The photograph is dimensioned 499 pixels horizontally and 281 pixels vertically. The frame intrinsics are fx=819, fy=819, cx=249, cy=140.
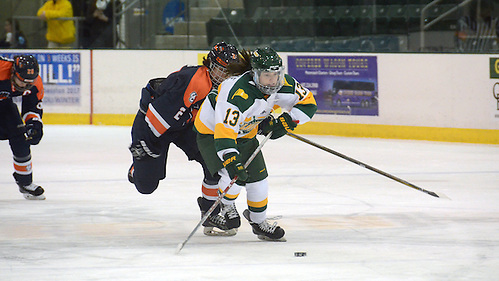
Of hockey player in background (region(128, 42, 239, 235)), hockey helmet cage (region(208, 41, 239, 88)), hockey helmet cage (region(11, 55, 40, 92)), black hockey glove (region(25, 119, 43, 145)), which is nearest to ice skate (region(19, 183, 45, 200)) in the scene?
black hockey glove (region(25, 119, 43, 145))

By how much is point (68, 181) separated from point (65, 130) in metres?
3.74

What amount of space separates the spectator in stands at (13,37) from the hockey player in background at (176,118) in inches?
277

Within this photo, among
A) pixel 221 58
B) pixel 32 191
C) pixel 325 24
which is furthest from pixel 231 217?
pixel 325 24

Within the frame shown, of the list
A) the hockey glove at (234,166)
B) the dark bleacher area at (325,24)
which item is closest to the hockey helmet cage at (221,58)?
the hockey glove at (234,166)

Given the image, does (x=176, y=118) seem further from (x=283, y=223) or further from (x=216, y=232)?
(x=283, y=223)

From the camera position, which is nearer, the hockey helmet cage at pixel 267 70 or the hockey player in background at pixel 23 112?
the hockey helmet cage at pixel 267 70

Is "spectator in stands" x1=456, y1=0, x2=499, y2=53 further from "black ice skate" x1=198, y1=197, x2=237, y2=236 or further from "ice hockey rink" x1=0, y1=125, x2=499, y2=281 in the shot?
"black ice skate" x1=198, y1=197, x2=237, y2=236

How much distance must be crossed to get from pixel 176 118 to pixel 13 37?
7609 mm

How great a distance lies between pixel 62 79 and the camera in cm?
1091

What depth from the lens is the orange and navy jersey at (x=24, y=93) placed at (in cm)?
555

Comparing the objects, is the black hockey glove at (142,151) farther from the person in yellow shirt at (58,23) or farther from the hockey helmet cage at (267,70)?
the person in yellow shirt at (58,23)

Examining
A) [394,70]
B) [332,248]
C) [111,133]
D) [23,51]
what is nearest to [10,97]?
[332,248]

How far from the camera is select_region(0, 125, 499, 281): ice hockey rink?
3.80 meters

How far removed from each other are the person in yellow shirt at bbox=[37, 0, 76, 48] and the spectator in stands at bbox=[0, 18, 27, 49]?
339mm
